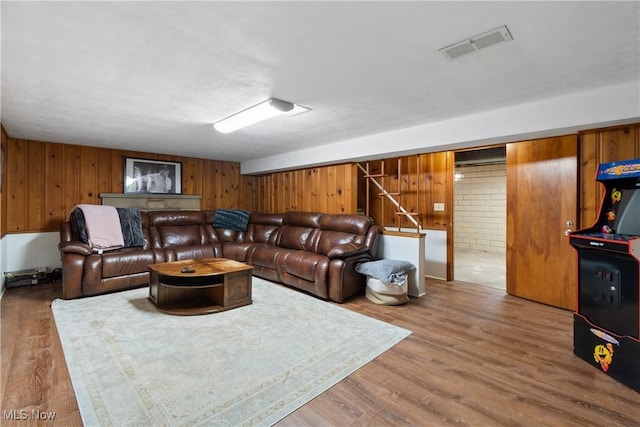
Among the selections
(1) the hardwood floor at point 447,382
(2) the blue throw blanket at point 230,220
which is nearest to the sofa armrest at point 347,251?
(1) the hardwood floor at point 447,382

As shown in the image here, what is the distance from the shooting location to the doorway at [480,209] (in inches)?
246

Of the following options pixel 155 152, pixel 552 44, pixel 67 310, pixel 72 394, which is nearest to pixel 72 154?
pixel 155 152

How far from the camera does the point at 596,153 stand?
289cm

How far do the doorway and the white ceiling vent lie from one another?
4415 mm

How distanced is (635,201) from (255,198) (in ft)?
20.1

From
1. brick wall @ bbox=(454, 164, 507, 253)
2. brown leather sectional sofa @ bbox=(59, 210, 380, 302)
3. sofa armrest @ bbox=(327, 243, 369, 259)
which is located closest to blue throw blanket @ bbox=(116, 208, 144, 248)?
brown leather sectional sofa @ bbox=(59, 210, 380, 302)

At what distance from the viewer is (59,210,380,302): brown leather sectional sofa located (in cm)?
357

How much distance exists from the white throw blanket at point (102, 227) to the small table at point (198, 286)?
1111 mm

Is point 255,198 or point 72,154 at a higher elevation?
point 72,154

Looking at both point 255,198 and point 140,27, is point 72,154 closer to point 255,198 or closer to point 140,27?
point 255,198

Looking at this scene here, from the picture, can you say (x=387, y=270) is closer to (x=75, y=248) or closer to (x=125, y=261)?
(x=125, y=261)

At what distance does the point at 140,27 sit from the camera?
1.58 meters

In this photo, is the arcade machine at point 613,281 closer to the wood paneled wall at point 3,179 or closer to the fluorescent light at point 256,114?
the fluorescent light at point 256,114

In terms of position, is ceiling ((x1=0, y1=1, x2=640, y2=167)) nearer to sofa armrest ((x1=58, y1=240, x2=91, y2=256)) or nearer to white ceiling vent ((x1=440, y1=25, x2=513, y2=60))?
white ceiling vent ((x1=440, y1=25, x2=513, y2=60))
